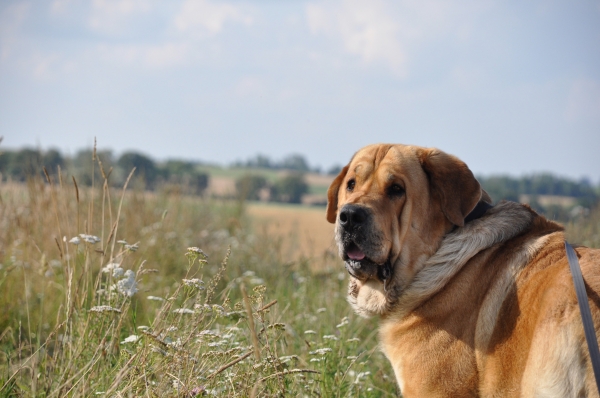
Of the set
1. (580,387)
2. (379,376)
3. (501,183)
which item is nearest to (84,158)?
(379,376)

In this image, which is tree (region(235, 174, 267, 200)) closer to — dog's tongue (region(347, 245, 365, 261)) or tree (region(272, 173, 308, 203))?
dog's tongue (region(347, 245, 365, 261))

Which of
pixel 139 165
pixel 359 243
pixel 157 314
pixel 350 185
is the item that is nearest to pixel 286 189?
pixel 139 165

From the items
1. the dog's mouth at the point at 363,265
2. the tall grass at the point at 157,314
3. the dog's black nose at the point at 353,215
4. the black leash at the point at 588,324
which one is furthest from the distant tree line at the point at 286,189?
the black leash at the point at 588,324

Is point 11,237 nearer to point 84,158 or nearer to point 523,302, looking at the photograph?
point 84,158

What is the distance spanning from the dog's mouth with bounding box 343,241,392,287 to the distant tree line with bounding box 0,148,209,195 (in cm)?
316

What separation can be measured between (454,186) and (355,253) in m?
0.82

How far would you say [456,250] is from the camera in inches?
145

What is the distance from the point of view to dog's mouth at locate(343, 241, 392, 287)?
380cm

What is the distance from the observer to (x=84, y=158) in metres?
11.7

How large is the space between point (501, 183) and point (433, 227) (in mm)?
22351

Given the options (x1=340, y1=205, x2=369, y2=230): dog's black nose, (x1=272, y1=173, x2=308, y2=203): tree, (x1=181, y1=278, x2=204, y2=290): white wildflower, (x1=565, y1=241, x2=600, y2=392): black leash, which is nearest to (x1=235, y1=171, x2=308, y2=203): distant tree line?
(x1=272, y1=173, x2=308, y2=203): tree

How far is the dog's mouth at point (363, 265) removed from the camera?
12.5 feet

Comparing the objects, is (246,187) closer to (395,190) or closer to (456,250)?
(395,190)

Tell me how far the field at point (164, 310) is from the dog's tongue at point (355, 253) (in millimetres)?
610
